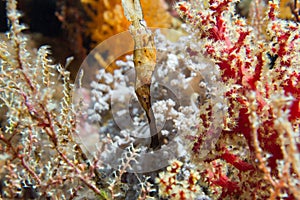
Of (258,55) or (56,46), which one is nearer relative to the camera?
(258,55)

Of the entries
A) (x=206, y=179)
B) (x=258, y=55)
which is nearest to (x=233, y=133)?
(x=206, y=179)

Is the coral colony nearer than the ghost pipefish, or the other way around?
the coral colony

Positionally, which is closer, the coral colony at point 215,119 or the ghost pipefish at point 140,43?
the coral colony at point 215,119

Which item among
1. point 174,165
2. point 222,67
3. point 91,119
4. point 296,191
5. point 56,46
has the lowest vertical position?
point 296,191

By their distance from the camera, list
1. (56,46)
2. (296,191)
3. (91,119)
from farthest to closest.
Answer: (56,46) < (91,119) < (296,191)

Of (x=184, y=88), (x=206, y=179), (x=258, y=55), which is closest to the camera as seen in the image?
(x=258, y=55)

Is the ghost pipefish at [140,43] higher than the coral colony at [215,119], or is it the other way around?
the ghost pipefish at [140,43]

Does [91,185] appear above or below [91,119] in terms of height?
below

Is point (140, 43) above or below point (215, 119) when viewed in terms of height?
above

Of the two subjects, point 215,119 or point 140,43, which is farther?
point 140,43

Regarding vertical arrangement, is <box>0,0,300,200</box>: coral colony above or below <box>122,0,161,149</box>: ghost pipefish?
below

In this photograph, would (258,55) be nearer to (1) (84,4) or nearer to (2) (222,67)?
(2) (222,67)
